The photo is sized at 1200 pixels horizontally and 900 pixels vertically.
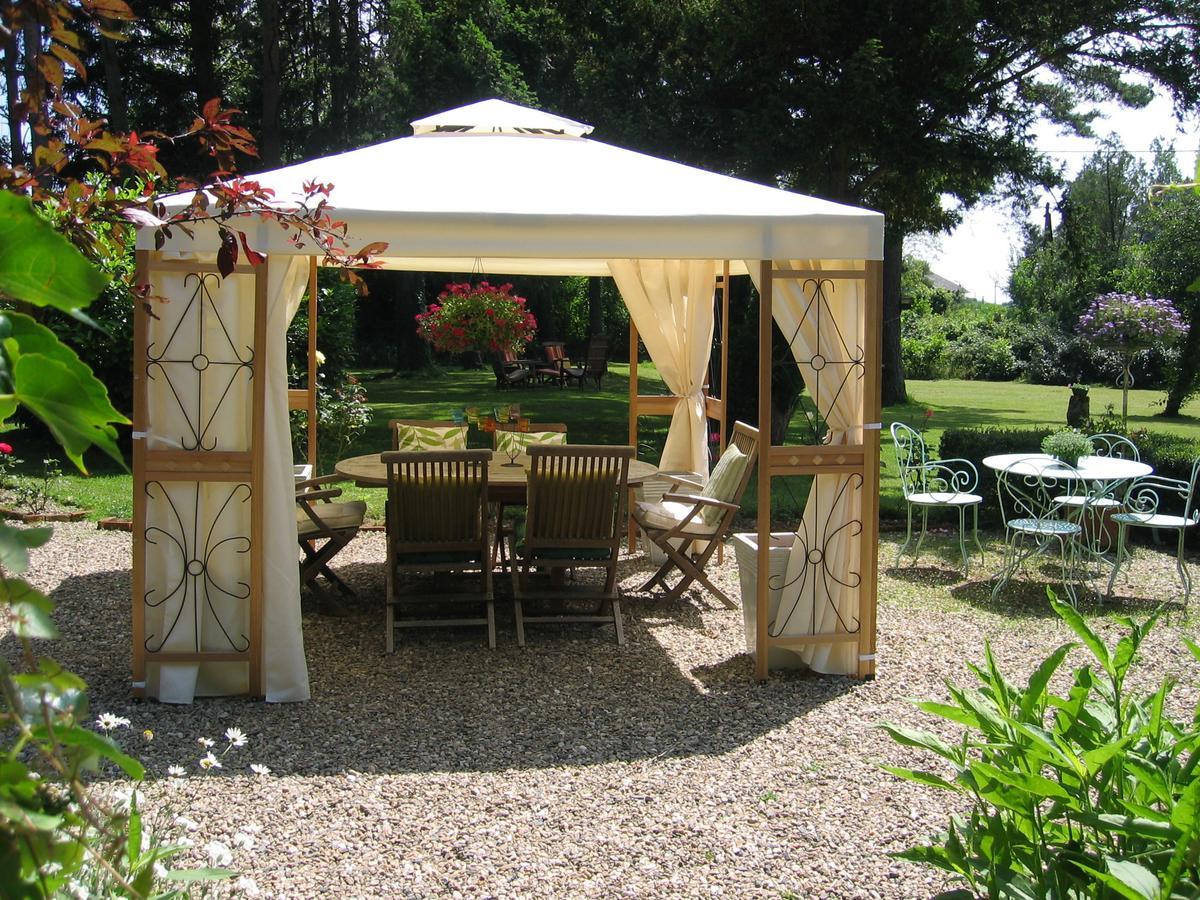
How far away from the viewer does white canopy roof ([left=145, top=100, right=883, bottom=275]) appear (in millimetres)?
5043

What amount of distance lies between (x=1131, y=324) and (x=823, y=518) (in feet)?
33.3

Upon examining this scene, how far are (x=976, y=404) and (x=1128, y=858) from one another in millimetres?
22074

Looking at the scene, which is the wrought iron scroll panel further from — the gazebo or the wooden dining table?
the wooden dining table

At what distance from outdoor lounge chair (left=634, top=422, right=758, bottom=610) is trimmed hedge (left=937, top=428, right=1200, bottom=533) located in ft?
13.0

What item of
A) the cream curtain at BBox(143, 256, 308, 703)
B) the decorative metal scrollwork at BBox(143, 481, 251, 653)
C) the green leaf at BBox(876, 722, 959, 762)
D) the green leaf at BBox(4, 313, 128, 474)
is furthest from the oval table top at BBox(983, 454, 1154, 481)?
the green leaf at BBox(4, 313, 128, 474)

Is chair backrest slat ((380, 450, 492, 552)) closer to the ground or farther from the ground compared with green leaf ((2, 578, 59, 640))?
closer to the ground

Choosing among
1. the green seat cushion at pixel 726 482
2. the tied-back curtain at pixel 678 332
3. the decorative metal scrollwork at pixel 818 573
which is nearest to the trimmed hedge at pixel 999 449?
the tied-back curtain at pixel 678 332

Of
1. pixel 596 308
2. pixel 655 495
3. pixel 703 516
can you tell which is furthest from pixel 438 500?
pixel 596 308

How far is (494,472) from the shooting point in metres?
6.79

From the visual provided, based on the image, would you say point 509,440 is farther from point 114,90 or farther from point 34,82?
point 114,90

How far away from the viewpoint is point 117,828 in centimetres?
98

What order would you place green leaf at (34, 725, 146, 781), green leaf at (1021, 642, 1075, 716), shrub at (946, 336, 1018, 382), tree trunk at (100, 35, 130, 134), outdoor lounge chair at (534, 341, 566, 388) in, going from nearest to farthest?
green leaf at (34, 725, 146, 781)
green leaf at (1021, 642, 1075, 716)
tree trunk at (100, 35, 130, 134)
outdoor lounge chair at (534, 341, 566, 388)
shrub at (946, 336, 1018, 382)

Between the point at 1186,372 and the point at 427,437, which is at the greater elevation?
the point at 1186,372

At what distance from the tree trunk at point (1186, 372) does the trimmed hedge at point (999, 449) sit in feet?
25.0
